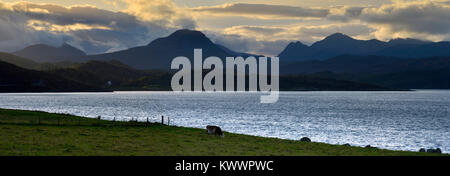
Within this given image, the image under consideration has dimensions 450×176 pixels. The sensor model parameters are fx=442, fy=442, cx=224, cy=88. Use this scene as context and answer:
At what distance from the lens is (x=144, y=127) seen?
211 ft

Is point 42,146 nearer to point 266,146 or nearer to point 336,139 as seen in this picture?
point 266,146

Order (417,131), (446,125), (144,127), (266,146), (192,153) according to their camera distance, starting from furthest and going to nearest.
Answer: (446,125)
(417,131)
(144,127)
(266,146)
(192,153)

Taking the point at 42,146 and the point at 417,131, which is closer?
the point at 42,146

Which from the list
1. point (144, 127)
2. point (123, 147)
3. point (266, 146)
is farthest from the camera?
point (144, 127)

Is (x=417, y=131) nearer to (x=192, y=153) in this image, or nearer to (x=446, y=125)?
(x=446, y=125)
